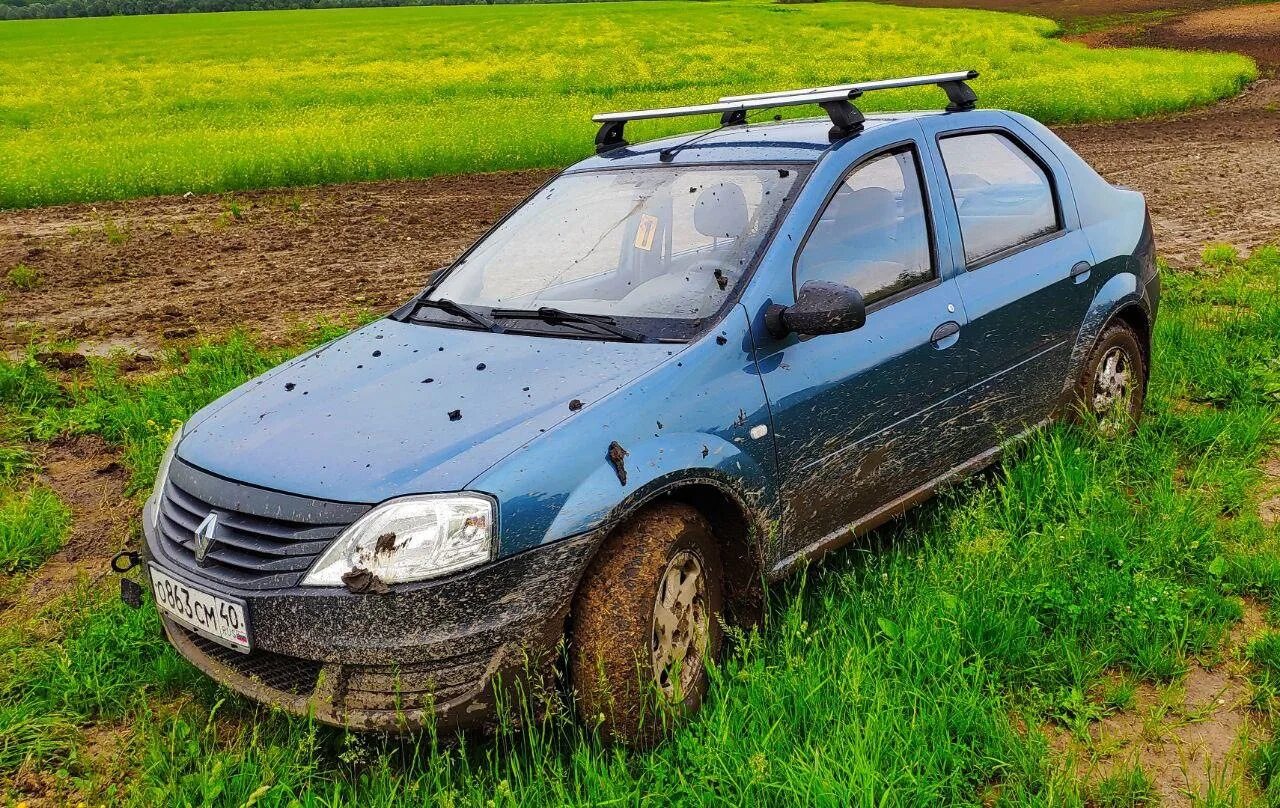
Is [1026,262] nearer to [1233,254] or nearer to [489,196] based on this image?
[1233,254]

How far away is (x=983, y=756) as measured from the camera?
10.1 ft

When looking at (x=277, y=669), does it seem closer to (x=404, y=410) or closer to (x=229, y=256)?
(x=404, y=410)

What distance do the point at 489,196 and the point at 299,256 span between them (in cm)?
417

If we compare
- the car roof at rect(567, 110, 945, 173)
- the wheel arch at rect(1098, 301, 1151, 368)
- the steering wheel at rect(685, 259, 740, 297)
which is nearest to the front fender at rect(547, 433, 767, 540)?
the steering wheel at rect(685, 259, 740, 297)

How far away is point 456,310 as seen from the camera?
4191 millimetres

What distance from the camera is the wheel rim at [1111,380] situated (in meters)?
5.21

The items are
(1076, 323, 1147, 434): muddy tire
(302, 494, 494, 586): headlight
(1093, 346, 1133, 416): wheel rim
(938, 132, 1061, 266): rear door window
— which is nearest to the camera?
(302, 494, 494, 586): headlight

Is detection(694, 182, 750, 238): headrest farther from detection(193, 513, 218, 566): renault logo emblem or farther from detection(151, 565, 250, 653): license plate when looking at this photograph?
detection(151, 565, 250, 653): license plate

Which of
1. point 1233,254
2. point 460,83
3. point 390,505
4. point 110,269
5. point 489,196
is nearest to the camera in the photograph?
point 390,505

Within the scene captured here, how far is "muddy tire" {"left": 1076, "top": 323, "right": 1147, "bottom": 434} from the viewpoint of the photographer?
5.08m

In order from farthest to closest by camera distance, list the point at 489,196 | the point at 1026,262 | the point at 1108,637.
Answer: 1. the point at 489,196
2. the point at 1026,262
3. the point at 1108,637

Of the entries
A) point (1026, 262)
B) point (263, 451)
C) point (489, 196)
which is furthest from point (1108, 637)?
point (489, 196)

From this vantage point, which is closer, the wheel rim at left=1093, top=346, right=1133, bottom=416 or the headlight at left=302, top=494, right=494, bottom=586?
the headlight at left=302, top=494, right=494, bottom=586

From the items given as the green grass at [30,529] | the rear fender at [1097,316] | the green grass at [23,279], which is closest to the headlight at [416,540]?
the green grass at [30,529]
